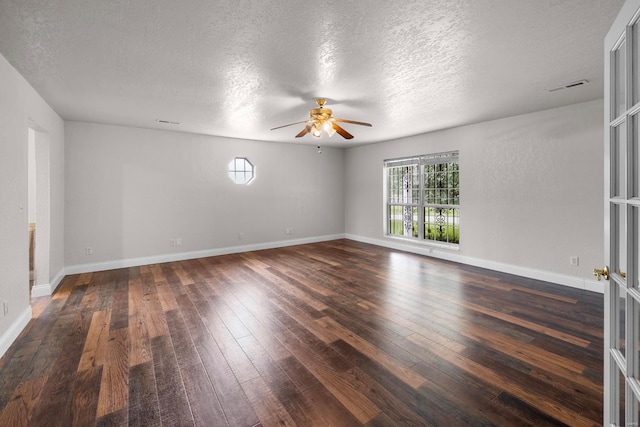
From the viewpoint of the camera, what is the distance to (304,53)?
7.85ft

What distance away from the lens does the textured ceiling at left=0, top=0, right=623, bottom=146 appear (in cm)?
184

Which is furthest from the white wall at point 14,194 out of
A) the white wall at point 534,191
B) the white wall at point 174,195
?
the white wall at point 534,191

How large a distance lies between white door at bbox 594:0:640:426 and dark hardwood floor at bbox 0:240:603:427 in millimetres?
651

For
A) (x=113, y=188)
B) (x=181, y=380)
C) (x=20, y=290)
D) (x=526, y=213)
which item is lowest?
(x=181, y=380)

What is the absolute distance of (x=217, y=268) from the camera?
Answer: 16.0ft

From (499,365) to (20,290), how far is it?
4129mm

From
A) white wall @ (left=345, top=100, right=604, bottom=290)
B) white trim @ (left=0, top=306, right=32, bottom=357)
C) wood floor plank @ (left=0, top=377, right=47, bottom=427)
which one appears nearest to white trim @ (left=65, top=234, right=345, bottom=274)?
white trim @ (left=0, top=306, right=32, bottom=357)

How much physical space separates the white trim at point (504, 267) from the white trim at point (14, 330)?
5.65 meters

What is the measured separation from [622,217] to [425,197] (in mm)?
4852

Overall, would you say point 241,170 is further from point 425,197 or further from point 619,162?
point 619,162

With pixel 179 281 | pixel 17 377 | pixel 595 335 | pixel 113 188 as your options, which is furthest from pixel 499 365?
pixel 113 188

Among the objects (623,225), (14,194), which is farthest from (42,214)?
(623,225)

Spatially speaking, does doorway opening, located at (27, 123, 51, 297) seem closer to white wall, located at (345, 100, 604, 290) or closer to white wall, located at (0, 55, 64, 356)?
white wall, located at (0, 55, 64, 356)

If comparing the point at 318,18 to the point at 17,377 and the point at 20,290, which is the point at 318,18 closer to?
the point at 17,377
